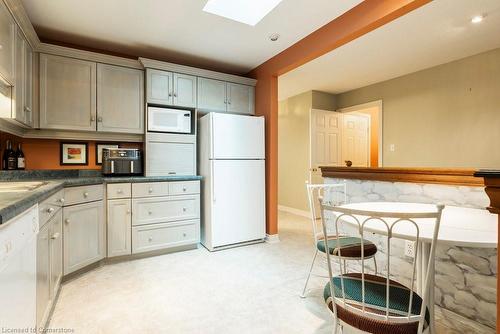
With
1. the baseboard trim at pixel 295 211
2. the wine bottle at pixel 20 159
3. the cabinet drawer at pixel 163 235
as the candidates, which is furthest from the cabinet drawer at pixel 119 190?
the baseboard trim at pixel 295 211

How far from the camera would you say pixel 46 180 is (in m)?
2.38

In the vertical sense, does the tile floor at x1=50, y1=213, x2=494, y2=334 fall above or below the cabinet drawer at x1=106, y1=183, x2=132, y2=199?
below

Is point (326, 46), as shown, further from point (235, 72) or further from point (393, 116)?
point (393, 116)

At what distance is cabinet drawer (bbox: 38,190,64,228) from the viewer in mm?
1453

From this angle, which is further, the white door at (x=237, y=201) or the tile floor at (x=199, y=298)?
the white door at (x=237, y=201)

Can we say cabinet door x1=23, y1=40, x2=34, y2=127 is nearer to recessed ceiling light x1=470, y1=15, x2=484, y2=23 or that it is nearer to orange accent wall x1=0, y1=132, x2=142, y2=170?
orange accent wall x1=0, y1=132, x2=142, y2=170

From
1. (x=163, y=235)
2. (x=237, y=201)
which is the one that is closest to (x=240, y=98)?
(x=237, y=201)

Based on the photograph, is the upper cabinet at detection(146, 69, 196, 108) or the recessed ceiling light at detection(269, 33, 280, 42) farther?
the upper cabinet at detection(146, 69, 196, 108)

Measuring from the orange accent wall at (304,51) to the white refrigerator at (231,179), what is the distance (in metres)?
0.13

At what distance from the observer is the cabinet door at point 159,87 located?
297 centimetres

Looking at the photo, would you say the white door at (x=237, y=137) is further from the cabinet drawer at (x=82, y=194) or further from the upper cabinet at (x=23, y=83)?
the upper cabinet at (x=23, y=83)

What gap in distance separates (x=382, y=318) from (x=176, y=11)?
2663 mm

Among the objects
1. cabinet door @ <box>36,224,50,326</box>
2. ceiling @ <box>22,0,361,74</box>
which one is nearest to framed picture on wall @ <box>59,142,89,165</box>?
ceiling @ <box>22,0,361,74</box>

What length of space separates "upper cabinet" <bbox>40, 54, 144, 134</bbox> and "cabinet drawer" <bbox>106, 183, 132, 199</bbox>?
646 millimetres
